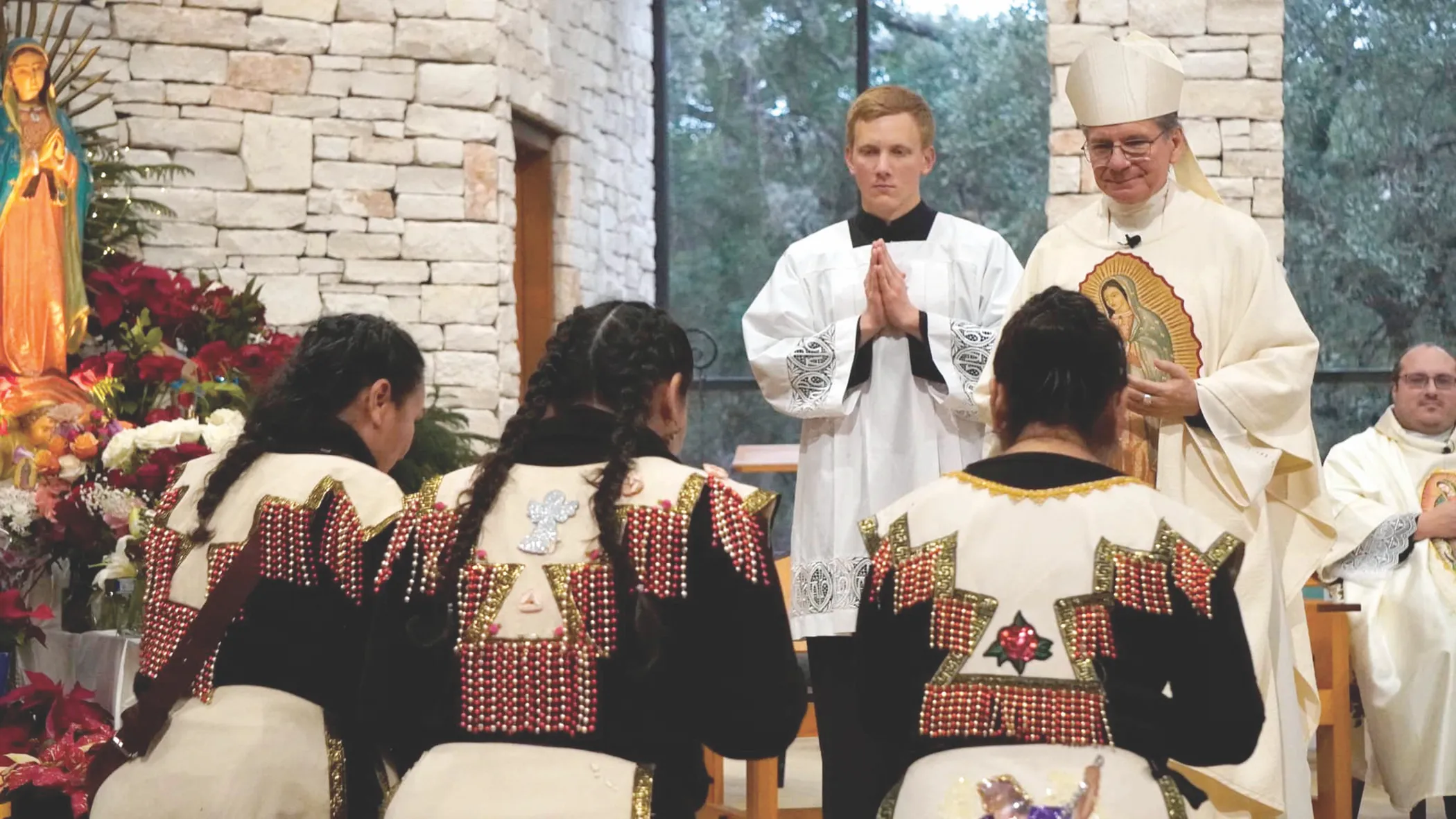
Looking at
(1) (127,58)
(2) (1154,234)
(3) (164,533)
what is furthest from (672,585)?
(1) (127,58)

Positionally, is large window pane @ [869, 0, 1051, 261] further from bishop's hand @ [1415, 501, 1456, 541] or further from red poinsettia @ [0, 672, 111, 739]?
red poinsettia @ [0, 672, 111, 739]

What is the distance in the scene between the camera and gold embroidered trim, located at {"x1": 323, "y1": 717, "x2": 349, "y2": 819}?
2.67m

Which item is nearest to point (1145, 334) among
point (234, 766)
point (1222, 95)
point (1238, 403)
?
point (1238, 403)

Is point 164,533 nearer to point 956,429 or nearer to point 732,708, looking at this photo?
point 732,708

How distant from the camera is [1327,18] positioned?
8.34m

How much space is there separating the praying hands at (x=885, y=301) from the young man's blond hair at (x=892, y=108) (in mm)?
304

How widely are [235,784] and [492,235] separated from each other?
14.3 feet

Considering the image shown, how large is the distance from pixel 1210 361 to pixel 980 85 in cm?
563

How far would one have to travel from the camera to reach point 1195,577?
2146 millimetres

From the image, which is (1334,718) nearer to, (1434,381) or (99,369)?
(1434,381)

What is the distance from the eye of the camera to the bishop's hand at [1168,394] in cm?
319

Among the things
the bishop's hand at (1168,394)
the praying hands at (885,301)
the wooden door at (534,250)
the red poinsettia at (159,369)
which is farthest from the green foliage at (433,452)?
the bishop's hand at (1168,394)

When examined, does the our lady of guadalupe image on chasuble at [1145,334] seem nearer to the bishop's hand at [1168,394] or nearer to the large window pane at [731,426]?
the bishop's hand at [1168,394]

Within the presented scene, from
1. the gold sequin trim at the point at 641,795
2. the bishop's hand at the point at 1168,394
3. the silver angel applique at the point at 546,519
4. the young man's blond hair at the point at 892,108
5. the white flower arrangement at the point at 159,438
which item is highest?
the young man's blond hair at the point at 892,108
